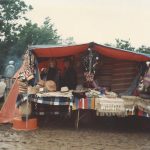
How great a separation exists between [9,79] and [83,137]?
240 inches

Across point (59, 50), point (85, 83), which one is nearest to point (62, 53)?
point (59, 50)

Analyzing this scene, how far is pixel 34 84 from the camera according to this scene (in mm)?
10359

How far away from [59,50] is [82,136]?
2.50m

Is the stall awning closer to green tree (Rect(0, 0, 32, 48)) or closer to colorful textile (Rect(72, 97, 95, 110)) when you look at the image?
colorful textile (Rect(72, 97, 95, 110))

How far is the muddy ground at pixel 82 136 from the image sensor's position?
25.1 feet

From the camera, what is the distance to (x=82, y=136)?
872 cm

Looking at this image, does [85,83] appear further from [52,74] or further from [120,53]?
[120,53]

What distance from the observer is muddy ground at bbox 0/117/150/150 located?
25.1 ft

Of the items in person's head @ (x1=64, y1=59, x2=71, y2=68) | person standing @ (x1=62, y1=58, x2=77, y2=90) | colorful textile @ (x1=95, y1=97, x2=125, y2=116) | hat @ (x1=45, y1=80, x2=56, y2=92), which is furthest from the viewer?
person's head @ (x1=64, y1=59, x2=71, y2=68)

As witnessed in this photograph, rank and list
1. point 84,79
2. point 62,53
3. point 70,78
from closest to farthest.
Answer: point 62,53
point 70,78
point 84,79

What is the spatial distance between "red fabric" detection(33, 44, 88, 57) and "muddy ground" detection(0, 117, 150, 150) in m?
1.84

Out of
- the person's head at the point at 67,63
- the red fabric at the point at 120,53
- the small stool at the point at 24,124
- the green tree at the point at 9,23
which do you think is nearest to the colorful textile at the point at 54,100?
the small stool at the point at 24,124

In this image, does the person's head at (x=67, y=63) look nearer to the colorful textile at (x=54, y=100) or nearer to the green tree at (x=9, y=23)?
the colorful textile at (x=54, y=100)

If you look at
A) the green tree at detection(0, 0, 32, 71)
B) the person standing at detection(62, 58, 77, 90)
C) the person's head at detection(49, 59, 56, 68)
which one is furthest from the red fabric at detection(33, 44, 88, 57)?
the green tree at detection(0, 0, 32, 71)
